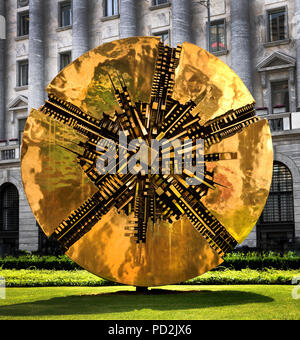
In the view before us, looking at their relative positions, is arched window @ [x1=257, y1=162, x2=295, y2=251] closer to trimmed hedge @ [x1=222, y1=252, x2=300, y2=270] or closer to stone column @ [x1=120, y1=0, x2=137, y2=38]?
trimmed hedge @ [x1=222, y1=252, x2=300, y2=270]

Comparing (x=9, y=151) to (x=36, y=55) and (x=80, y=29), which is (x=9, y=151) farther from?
(x=80, y=29)

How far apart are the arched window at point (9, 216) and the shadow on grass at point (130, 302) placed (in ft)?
96.0

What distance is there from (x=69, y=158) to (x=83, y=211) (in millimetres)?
1046

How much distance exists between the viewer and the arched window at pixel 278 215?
31.0 meters

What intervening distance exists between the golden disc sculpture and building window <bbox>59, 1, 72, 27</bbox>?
3197 centimetres

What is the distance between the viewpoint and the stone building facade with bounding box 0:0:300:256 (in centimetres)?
3123

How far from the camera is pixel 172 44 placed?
35500 millimetres

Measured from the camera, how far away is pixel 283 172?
31.4 meters

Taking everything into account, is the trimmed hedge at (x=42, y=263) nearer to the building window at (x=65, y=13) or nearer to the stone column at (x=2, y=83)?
the stone column at (x=2, y=83)

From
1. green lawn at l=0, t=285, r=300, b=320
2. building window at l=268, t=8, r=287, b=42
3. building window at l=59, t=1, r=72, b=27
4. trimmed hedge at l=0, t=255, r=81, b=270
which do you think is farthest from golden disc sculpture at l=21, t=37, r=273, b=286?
building window at l=59, t=1, r=72, b=27

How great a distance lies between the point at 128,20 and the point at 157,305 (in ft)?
100.0

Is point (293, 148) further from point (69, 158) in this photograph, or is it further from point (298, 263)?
point (69, 158)

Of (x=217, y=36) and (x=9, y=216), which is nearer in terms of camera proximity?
(x=217, y=36)

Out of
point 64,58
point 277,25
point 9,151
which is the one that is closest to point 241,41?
point 277,25
